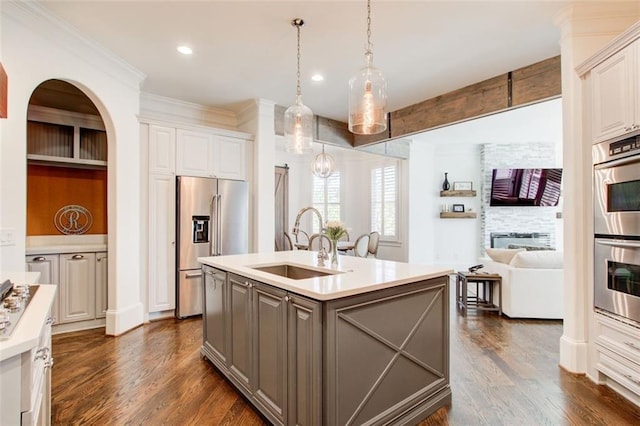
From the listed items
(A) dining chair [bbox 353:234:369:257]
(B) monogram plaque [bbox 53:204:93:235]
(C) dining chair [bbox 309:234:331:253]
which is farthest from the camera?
(A) dining chair [bbox 353:234:369:257]

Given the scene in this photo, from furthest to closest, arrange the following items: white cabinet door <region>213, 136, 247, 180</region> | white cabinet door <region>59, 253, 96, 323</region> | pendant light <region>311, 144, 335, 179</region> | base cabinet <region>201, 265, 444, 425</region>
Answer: pendant light <region>311, 144, 335, 179</region>
white cabinet door <region>213, 136, 247, 180</region>
white cabinet door <region>59, 253, 96, 323</region>
base cabinet <region>201, 265, 444, 425</region>

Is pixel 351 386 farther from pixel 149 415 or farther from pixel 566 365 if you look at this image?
pixel 566 365

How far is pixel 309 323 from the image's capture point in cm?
171

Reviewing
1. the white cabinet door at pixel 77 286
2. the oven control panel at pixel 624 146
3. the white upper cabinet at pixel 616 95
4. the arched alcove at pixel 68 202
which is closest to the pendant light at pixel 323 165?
the arched alcove at pixel 68 202

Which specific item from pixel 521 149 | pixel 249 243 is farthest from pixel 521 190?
pixel 249 243

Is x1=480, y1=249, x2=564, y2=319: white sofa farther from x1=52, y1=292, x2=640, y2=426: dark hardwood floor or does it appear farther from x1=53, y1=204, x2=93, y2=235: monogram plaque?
x1=53, y1=204, x2=93, y2=235: monogram plaque

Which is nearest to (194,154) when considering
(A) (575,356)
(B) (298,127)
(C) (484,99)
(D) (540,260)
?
(B) (298,127)

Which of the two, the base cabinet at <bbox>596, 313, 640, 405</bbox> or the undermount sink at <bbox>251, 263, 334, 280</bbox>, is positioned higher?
the undermount sink at <bbox>251, 263, 334, 280</bbox>

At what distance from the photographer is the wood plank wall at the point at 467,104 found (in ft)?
11.4

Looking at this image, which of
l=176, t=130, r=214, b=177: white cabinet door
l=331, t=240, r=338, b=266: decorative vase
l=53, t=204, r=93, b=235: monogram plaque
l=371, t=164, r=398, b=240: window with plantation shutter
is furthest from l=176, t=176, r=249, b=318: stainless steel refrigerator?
l=371, t=164, r=398, b=240: window with plantation shutter

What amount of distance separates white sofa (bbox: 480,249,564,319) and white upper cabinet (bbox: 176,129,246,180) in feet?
12.7

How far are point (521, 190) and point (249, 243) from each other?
5997 mm

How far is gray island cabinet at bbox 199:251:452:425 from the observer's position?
5.50 ft

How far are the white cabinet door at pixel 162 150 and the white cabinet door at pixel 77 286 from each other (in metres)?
1.25
